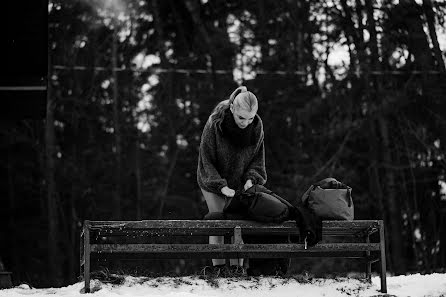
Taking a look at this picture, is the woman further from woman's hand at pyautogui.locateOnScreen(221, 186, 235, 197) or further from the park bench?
the park bench

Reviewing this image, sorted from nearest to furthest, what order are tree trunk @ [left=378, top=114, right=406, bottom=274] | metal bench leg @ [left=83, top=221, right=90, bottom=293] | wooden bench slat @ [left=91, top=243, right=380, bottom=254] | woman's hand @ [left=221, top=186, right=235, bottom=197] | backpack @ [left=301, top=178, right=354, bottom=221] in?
1. metal bench leg @ [left=83, top=221, right=90, bottom=293]
2. wooden bench slat @ [left=91, top=243, right=380, bottom=254]
3. backpack @ [left=301, top=178, right=354, bottom=221]
4. woman's hand @ [left=221, top=186, right=235, bottom=197]
5. tree trunk @ [left=378, top=114, right=406, bottom=274]

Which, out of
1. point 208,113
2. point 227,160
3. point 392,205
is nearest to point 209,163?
point 227,160

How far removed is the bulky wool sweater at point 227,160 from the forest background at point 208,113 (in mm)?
11120

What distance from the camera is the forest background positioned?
17.5m

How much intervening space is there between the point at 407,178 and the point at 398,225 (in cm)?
110

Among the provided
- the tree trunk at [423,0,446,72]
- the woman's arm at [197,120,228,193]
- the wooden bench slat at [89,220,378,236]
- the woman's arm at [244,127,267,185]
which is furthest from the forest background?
the wooden bench slat at [89,220,378,236]

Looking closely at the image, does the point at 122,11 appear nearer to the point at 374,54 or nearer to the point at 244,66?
the point at 244,66

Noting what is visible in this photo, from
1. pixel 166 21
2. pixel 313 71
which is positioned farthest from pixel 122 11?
pixel 313 71

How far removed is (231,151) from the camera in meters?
6.15

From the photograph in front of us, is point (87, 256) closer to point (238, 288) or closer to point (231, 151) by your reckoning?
point (238, 288)

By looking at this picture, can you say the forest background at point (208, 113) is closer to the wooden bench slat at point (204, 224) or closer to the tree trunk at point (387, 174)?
the tree trunk at point (387, 174)

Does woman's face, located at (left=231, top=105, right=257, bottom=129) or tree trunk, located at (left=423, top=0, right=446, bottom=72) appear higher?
tree trunk, located at (left=423, top=0, right=446, bottom=72)

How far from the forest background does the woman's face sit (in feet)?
37.3

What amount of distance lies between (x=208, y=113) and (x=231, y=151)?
12396 mm
